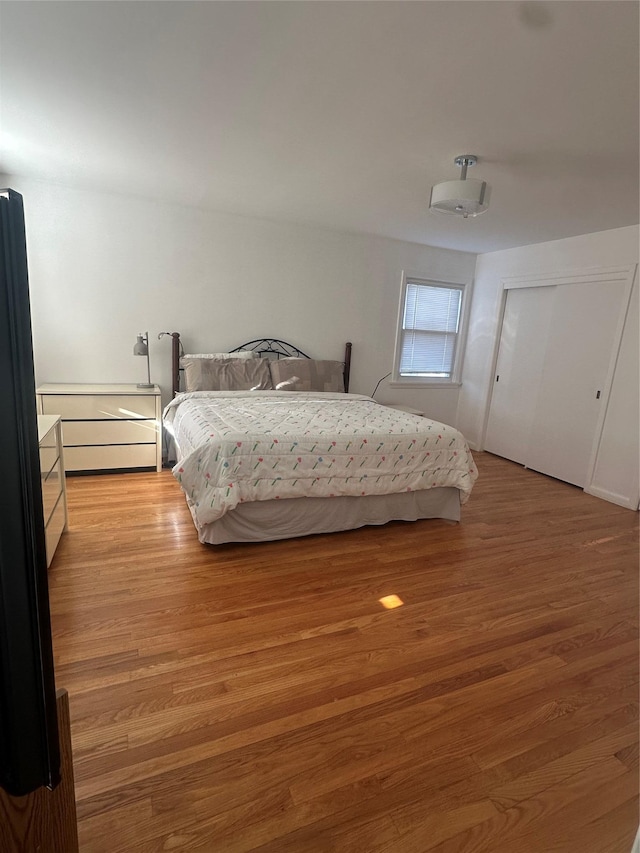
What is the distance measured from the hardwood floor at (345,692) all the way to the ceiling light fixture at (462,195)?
2105 millimetres

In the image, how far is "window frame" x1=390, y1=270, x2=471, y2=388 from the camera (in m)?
5.05

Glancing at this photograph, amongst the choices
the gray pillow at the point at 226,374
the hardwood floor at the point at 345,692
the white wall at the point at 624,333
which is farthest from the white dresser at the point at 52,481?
the white wall at the point at 624,333

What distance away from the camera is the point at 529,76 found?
179cm

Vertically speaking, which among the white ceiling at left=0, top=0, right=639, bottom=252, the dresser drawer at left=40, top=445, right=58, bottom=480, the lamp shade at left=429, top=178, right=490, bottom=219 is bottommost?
the dresser drawer at left=40, top=445, right=58, bottom=480

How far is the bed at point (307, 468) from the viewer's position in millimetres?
2508

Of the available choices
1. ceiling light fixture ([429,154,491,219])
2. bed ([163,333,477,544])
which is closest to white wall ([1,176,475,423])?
bed ([163,333,477,544])

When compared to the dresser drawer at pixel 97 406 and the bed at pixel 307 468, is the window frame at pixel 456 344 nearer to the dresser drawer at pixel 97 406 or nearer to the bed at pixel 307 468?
the bed at pixel 307 468

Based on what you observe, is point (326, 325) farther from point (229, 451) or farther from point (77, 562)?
point (77, 562)

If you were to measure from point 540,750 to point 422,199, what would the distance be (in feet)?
11.3

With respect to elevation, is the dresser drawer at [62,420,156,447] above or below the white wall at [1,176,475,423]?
below

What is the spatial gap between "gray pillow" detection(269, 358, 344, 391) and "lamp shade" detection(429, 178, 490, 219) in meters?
2.08

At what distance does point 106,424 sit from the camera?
3.62 meters

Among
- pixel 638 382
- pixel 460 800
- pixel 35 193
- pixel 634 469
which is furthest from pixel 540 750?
pixel 35 193

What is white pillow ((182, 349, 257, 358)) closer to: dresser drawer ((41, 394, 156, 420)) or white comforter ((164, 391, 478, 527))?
dresser drawer ((41, 394, 156, 420))
